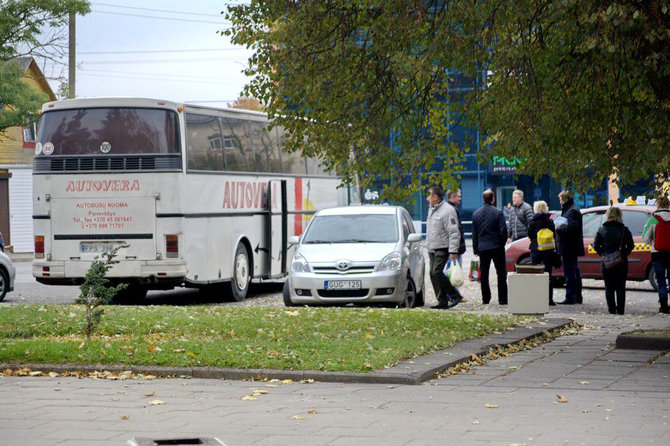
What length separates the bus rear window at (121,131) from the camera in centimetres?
1989

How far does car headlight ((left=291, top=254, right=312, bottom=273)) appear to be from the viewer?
59.3 ft

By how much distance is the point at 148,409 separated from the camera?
8742mm

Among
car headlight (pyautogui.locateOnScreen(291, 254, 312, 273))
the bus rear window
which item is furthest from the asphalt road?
the bus rear window

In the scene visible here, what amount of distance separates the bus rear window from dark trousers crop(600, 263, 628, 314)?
24.8 ft

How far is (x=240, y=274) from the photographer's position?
2238 cm

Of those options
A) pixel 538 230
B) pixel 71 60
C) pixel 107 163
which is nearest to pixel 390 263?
pixel 538 230

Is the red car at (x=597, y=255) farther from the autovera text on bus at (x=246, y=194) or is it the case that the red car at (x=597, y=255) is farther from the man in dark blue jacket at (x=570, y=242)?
the autovera text on bus at (x=246, y=194)

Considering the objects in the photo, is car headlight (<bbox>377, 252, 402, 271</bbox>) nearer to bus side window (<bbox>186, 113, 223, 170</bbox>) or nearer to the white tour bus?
the white tour bus

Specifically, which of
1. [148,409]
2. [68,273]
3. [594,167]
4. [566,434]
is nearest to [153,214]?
[68,273]

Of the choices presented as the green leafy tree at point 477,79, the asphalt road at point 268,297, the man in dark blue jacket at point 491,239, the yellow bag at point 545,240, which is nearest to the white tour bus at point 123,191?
the asphalt road at point 268,297

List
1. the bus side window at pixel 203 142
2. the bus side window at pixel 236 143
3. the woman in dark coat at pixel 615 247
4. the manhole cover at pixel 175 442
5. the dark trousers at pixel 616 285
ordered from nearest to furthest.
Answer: the manhole cover at pixel 175 442
the woman in dark coat at pixel 615 247
the dark trousers at pixel 616 285
the bus side window at pixel 203 142
the bus side window at pixel 236 143

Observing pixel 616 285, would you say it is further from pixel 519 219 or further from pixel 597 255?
pixel 519 219

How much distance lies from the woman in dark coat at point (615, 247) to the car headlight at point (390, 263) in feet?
9.90

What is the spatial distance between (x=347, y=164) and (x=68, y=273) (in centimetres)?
749
